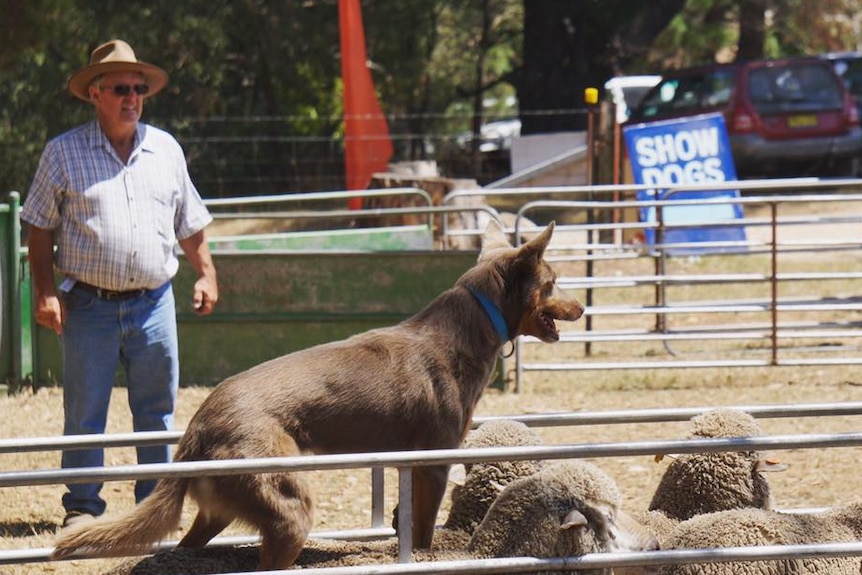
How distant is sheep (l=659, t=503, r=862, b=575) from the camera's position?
15.5 ft

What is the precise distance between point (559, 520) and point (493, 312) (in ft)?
3.59

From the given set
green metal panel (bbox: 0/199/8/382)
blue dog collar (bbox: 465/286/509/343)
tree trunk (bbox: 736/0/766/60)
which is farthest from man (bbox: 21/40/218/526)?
tree trunk (bbox: 736/0/766/60)

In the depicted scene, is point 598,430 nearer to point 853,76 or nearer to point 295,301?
point 295,301

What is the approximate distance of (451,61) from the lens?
27.7 metres

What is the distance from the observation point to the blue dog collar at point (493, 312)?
5.27 meters

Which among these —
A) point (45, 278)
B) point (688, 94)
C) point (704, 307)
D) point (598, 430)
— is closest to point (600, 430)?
point (598, 430)

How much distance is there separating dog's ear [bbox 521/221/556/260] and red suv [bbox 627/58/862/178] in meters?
15.9

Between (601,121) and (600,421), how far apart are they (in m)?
11.6

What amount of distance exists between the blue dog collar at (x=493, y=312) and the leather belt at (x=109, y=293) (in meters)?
1.80

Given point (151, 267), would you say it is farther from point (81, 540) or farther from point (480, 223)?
point (480, 223)

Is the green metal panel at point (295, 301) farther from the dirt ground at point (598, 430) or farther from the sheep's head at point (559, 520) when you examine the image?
the sheep's head at point (559, 520)

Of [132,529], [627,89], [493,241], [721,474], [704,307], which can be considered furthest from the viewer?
[627,89]

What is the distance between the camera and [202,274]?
6.54 meters

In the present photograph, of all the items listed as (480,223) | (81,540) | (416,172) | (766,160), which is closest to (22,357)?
(480,223)
